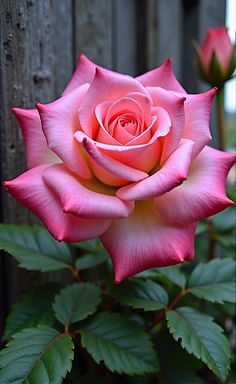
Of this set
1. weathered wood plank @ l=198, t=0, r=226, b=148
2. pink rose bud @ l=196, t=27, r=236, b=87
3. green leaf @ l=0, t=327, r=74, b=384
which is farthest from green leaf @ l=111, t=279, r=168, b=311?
weathered wood plank @ l=198, t=0, r=226, b=148

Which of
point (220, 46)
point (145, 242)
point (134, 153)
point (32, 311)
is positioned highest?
point (220, 46)

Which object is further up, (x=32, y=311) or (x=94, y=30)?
(x=94, y=30)

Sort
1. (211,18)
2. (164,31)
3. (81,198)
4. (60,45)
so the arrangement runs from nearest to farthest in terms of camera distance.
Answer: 1. (81,198)
2. (60,45)
3. (164,31)
4. (211,18)

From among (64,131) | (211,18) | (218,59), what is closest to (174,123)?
(64,131)

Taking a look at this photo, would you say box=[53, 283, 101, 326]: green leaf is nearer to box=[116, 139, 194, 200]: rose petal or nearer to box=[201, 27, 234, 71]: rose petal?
box=[116, 139, 194, 200]: rose petal

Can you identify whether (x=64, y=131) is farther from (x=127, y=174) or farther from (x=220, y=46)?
(x=220, y=46)

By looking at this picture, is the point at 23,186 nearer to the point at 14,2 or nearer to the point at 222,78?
the point at 14,2
